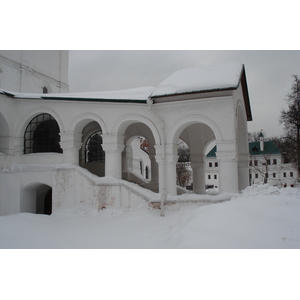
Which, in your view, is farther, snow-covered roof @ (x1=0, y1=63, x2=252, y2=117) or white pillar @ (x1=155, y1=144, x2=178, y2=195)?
white pillar @ (x1=155, y1=144, x2=178, y2=195)

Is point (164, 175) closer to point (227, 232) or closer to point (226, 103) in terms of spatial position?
point (226, 103)

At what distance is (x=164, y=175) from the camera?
12812mm

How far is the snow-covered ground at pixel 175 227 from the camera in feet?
19.3

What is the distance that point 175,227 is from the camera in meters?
9.00

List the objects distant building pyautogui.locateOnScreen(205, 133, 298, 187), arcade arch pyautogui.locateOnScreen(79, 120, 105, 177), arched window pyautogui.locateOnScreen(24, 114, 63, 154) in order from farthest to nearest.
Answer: distant building pyautogui.locateOnScreen(205, 133, 298, 187) < arcade arch pyautogui.locateOnScreen(79, 120, 105, 177) < arched window pyautogui.locateOnScreen(24, 114, 63, 154)

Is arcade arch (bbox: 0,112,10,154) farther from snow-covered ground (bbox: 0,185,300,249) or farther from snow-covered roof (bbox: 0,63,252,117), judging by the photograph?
snow-covered ground (bbox: 0,185,300,249)

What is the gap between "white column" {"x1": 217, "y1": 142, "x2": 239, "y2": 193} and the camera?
11.8 m

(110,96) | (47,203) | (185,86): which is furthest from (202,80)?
(47,203)

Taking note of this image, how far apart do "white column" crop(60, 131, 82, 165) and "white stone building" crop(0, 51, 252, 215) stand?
0.15 ft

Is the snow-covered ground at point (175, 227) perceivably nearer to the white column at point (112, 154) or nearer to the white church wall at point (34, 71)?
the white column at point (112, 154)

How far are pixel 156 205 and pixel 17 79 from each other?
14.6 meters

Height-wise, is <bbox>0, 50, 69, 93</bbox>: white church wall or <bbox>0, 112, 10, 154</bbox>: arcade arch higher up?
<bbox>0, 50, 69, 93</bbox>: white church wall

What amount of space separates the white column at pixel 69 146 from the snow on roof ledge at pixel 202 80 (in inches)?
172

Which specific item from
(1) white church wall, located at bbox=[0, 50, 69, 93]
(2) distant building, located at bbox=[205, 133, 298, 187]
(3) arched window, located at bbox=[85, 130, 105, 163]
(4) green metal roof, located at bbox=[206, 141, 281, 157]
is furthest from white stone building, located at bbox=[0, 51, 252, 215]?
(4) green metal roof, located at bbox=[206, 141, 281, 157]
